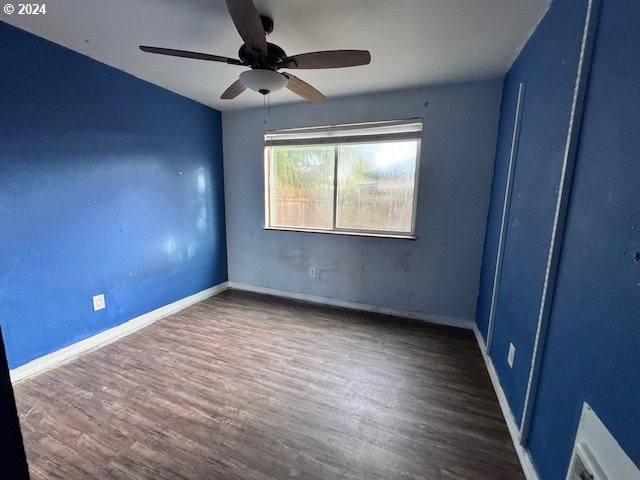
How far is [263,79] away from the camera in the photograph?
1492 mm

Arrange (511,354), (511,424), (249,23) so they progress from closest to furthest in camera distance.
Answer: (249,23), (511,424), (511,354)

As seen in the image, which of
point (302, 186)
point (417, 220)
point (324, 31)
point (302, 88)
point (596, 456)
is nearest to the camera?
point (596, 456)

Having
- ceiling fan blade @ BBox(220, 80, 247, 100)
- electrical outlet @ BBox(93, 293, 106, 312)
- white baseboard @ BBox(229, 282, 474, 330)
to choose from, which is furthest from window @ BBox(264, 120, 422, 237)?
electrical outlet @ BBox(93, 293, 106, 312)

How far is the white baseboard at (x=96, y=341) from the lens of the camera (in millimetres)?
1831

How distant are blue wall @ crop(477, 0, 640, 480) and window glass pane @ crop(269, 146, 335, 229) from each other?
1.97 meters

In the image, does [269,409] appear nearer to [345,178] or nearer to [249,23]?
[249,23]

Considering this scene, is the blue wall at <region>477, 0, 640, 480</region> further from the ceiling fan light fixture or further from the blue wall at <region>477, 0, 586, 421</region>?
the ceiling fan light fixture

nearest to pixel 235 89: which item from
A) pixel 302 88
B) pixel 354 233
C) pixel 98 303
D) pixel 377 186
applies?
pixel 302 88

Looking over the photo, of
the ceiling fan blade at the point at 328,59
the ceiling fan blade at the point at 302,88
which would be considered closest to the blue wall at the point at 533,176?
the ceiling fan blade at the point at 328,59

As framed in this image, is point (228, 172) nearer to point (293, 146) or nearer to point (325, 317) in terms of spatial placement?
point (293, 146)

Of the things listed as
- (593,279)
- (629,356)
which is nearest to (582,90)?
(593,279)

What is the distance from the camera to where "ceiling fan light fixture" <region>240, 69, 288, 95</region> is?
4.81ft

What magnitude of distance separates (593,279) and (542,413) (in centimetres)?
68

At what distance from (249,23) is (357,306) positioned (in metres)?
2.64
